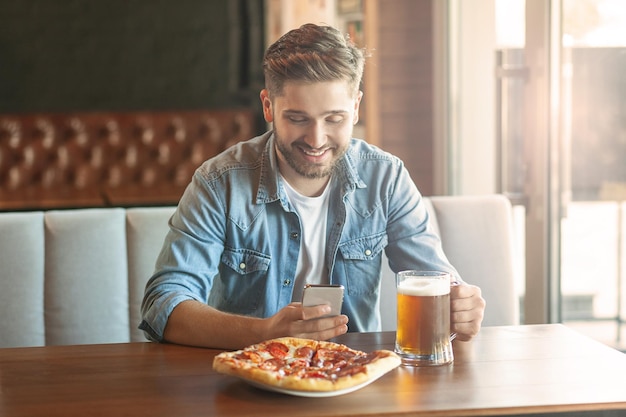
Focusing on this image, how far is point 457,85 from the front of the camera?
4.13 metres

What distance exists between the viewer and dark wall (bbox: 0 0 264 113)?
5.72 meters

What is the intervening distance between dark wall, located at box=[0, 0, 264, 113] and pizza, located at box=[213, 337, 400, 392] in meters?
4.64

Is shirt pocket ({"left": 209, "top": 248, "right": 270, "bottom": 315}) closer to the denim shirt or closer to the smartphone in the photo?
the denim shirt

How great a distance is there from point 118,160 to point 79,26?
957mm

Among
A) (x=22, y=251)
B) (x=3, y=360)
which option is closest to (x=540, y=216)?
(x=22, y=251)

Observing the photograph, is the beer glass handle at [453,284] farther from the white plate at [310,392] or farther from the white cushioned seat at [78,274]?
the white cushioned seat at [78,274]

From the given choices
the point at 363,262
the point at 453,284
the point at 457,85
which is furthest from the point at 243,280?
the point at 457,85

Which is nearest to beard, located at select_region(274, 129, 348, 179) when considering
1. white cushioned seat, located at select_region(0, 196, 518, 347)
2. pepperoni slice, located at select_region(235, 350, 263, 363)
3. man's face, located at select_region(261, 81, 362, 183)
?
man's face, located at select_region(261, 81, 362, 183)

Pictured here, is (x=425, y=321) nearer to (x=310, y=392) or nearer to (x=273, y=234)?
(x=310, y=392)

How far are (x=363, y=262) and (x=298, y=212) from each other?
0.67ft

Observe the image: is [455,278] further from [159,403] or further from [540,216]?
[540,216]

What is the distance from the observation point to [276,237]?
2031 mm

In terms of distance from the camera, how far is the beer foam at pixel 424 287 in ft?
4.96

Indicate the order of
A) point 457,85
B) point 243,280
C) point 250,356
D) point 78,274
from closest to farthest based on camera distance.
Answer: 1. point 250,356
2. point 243,280
3. point 78,274
4. point 457,85
